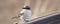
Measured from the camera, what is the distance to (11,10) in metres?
2.00

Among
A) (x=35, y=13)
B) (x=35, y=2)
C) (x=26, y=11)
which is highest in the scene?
(x=35, y=2)

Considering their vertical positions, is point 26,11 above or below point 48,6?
below

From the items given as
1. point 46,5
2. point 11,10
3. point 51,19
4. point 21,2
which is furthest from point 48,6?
point 51,19

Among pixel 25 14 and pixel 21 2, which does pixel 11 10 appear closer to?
pixel 21 2

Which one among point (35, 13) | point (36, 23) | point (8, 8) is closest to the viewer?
point (36, 23)

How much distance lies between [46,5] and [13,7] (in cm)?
56

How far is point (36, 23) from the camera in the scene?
0.91 meters

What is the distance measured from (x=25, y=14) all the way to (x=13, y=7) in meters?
1.06

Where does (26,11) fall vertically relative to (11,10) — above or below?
below

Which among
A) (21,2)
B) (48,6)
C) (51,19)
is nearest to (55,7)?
(48,6)

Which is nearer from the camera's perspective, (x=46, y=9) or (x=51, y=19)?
(x=51, y=19)

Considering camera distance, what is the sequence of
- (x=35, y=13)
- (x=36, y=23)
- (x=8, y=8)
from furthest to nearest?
1. (x=35, y=13)
2. (x=8, y=8)
3. (x=36, y=23)

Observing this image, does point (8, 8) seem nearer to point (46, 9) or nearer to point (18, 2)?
point (18, 2)

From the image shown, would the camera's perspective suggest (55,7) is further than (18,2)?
Yes
